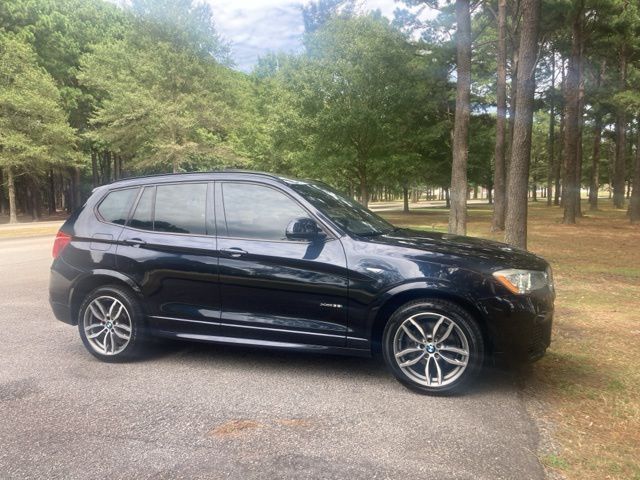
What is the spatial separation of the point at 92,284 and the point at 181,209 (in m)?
1.18

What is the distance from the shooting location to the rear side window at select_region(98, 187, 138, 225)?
4625mm

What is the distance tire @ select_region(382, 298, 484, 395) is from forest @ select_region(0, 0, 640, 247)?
14.4m

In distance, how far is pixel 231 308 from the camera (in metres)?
4.12

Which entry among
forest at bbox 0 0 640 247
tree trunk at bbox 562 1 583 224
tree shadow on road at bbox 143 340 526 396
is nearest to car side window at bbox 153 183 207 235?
tree shadow on road at bbox 143 340 526 396

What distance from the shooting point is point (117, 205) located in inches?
185

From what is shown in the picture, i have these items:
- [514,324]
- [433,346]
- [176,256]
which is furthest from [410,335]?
[176,256]

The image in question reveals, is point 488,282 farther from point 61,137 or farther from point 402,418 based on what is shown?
point 61,137

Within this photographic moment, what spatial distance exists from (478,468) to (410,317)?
4.12 ft

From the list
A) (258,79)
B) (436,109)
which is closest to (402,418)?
(436,109)

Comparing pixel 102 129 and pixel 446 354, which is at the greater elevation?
pixel 102 129

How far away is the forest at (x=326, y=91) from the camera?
71.8 feet

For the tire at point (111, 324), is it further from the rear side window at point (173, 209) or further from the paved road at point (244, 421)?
the rear side window at point (173, 209)

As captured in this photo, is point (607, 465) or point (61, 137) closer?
point (607, 465)

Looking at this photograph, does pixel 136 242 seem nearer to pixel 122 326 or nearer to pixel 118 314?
pixel 118 314
